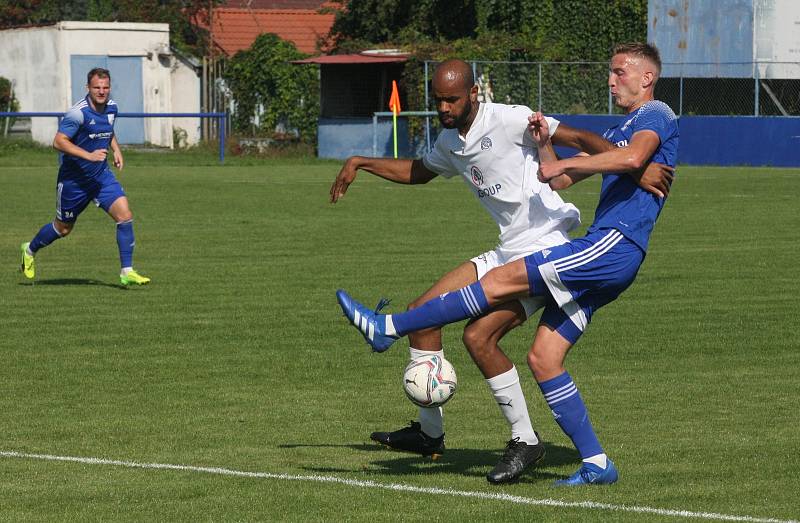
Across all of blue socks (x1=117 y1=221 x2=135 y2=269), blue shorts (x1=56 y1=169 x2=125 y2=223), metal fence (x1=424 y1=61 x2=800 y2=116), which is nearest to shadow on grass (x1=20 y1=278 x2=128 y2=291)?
blue socks (x1=117 y1=221 x2=135 y2=269)

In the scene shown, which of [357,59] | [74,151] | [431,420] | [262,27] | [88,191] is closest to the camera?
[431,420]

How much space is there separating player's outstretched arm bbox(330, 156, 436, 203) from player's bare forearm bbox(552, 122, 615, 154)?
0.97m

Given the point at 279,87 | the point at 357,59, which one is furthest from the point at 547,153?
the point at 279,87

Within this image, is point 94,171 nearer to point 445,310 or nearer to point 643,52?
point 445,310

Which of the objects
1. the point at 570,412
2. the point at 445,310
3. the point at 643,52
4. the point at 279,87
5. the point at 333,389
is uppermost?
the point at 643,52

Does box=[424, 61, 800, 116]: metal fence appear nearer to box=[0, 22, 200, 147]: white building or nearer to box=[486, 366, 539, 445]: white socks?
box=[0, 22, 200, 147]: white building

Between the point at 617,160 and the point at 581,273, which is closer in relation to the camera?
the point at 617,160

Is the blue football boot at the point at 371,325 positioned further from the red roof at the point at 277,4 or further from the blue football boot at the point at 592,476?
the red roof at the point at 277,4

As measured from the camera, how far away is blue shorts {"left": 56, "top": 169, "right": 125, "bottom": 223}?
1555cm

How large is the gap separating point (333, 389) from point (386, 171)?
2.16m

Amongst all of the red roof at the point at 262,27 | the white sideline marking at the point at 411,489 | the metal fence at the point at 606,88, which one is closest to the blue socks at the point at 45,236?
the white sideline marking at the point at 411,489

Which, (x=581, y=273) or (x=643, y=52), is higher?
(x=643, y=52)

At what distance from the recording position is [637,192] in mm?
6867

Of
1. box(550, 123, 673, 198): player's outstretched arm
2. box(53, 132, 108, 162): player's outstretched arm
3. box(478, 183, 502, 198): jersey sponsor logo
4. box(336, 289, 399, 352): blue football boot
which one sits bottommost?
box(336, 289, 399, 352): blue football boot
